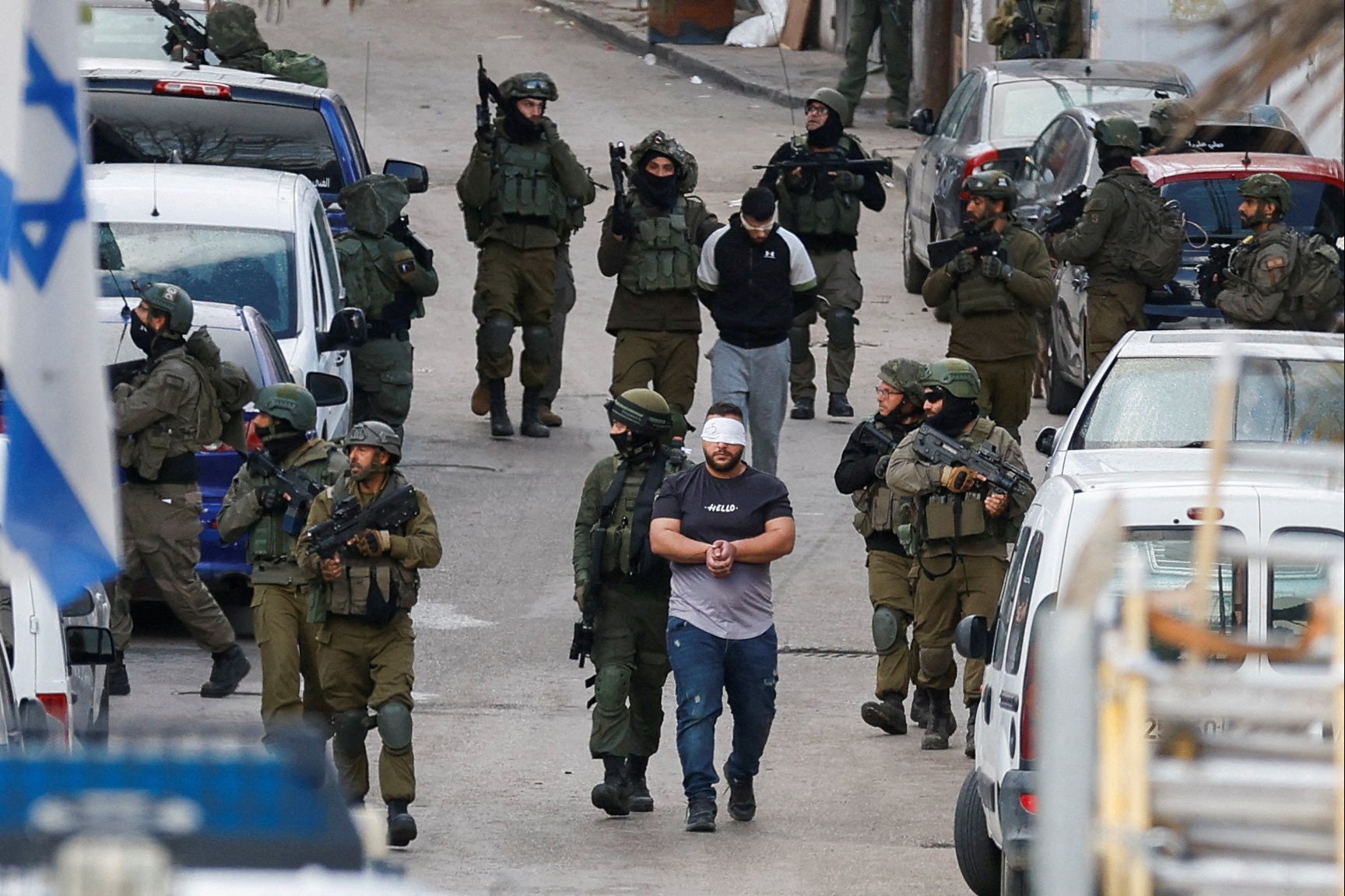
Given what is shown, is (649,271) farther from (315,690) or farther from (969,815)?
(969,815)

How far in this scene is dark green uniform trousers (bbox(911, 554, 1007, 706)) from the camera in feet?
33.8

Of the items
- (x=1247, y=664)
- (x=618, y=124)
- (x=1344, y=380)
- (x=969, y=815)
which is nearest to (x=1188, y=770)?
(x=1344, y=380)

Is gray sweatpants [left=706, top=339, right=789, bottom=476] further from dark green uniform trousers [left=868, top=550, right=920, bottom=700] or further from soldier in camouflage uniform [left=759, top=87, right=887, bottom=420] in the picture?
dark green uniform trousers [left=868, top=550, right=920, bottom=700]

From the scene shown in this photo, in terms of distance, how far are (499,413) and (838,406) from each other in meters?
2.24

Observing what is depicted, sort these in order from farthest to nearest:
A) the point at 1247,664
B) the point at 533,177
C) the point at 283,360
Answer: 1. the point at 533,177
2. the point at 283,360
3. the point at 1247,664

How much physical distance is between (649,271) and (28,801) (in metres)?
11.0

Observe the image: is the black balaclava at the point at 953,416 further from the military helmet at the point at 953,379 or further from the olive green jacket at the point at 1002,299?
the olive green jacket at the point at 1002,299

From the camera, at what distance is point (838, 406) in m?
16.3

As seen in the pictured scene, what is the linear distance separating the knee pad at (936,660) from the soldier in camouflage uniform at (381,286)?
15.0 ft

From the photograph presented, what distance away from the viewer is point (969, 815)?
8.46 meters

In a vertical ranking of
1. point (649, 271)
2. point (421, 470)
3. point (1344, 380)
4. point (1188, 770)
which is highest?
point (1344, 380)

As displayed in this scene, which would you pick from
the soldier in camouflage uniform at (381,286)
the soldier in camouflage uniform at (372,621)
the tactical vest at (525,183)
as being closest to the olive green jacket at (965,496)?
the soldier in camouflage uniform at (372,621)

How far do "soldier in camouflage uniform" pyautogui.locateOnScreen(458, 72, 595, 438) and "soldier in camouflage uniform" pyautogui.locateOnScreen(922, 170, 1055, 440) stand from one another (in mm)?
2645

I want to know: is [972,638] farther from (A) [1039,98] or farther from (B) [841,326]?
(A) [1039,98]
